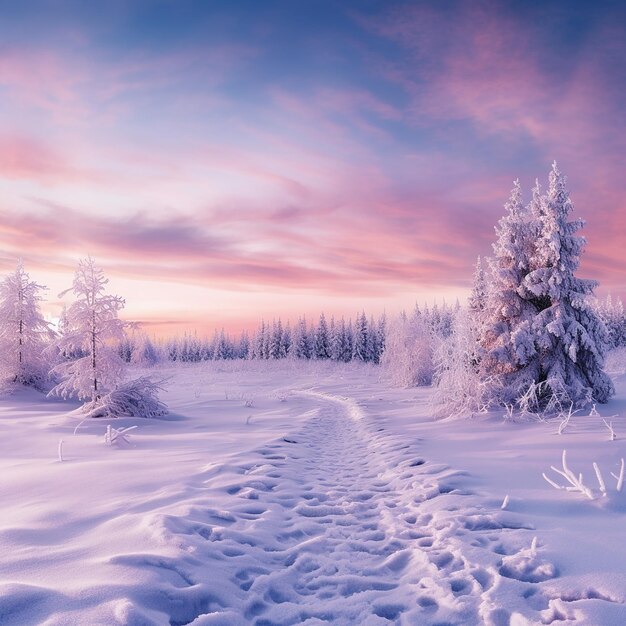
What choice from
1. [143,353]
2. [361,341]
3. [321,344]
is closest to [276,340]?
[321,344]

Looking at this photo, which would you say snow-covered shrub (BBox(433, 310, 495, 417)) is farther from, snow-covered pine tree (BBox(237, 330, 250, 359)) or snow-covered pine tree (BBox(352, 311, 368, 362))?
snow-covered pine tree (BBox(237, 330, 250, 359))

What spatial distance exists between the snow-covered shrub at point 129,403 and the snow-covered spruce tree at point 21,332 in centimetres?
1117

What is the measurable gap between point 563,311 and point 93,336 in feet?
57.9

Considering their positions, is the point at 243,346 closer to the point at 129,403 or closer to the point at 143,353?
the point at 143,353

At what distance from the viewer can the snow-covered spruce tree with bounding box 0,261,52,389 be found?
2450cm

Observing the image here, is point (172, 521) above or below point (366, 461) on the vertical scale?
above

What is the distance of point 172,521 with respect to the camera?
4746mm

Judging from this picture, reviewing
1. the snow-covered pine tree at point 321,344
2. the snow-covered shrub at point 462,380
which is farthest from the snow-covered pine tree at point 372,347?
the snow-covered shrub at point 462,380

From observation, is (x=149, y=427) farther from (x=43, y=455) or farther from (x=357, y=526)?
(x=357, y=526)

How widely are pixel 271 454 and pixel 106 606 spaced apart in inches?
261

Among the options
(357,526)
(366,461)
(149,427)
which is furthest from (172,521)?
(149,427)

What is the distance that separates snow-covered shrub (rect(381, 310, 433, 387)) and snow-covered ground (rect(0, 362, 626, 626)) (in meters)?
25.2

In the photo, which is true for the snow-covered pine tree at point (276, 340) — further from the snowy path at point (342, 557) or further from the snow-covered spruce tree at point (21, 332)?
the snowy path at point (342, 557)

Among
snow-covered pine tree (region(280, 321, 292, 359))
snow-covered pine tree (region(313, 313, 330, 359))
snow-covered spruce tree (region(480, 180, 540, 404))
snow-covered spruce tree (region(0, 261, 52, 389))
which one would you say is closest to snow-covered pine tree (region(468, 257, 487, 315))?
snow-covered spruce tree (region(480, 180, 540, 404))
